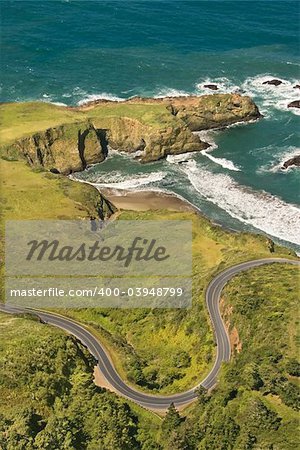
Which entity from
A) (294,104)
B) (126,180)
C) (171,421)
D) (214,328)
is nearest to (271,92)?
(294,104)

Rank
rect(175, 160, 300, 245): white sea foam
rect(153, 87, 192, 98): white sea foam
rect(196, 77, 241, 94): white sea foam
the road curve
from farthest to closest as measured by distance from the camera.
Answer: rect(196, 77, 241, 94): white sea foam < rect(153, 87, 192, 98): white sea foam < rect(175, 160, 300, 245): white sea foam < the road curve

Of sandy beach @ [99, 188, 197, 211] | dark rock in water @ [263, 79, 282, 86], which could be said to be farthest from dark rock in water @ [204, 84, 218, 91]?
sandy beach @ [99, 188, 197, 211]

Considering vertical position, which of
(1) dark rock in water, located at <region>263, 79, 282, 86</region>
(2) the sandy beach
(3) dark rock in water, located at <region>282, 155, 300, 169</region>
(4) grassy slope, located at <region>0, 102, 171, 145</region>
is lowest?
(2) the sandy beach

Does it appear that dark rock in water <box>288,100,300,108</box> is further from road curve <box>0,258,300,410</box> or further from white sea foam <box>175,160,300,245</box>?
road curve <box>0,258,300,410</box>

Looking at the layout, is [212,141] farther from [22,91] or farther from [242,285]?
[242,285]

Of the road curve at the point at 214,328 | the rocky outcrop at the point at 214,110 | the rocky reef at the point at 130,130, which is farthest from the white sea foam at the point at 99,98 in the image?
the road curve at the point at 214,328

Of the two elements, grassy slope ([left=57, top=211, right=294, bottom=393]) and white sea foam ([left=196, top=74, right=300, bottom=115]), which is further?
white sea foam ([left=196, top=74, right=300, bottom=115])

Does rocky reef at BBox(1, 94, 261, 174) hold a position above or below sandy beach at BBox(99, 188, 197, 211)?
above

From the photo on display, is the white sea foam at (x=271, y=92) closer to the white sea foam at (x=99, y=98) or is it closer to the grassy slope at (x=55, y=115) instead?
the grassy slope at (x=55, y=115)
